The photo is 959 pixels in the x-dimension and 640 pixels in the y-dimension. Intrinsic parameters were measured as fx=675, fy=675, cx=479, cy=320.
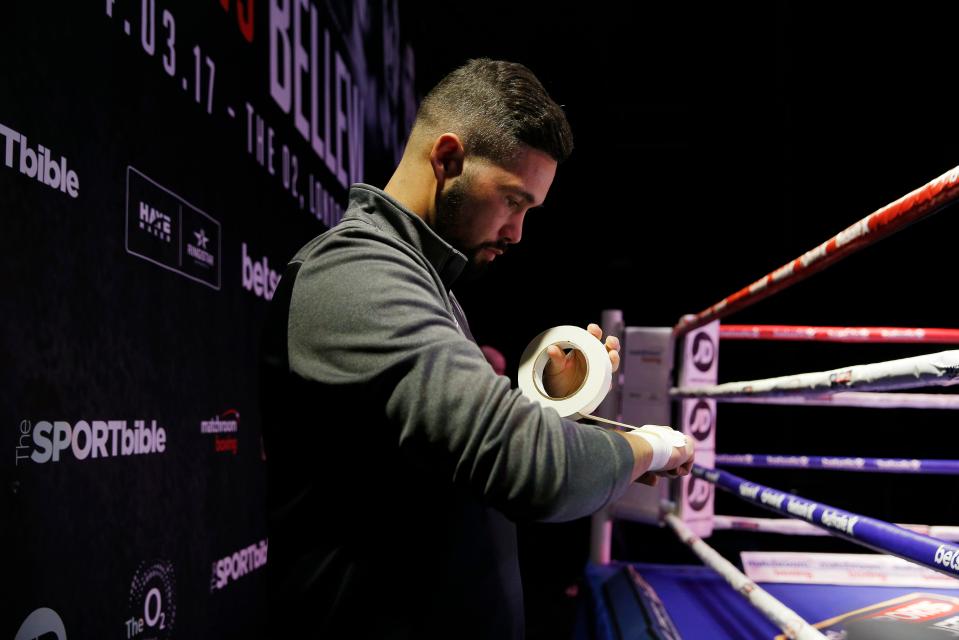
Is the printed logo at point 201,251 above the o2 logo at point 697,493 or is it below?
above

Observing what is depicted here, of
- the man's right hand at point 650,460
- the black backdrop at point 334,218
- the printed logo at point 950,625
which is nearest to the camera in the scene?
the man's right hand at point 650,460

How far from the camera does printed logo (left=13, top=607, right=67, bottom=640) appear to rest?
0.99 m

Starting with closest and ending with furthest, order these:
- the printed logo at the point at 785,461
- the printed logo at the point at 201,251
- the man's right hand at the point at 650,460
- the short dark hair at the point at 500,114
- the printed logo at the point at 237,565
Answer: the man's right hand at the point at 650,460 < the short dark hair at the point at 500,114 < the printed logo at the point at 201,251 < the printed logo at the point at 237,565 < the printed logo at the point at 785,461

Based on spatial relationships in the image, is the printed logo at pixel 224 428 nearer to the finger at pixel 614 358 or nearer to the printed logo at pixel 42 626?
the printed logo at pixel 42 626

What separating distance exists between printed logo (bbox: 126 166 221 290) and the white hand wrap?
1.02 metres

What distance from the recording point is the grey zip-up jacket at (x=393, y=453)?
635mm

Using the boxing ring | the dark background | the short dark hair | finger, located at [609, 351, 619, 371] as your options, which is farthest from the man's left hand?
the dark background

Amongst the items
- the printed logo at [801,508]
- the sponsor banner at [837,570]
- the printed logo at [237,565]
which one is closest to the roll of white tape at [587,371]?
the printed logo at [801,508]

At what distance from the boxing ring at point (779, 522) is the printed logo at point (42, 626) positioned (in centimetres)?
118

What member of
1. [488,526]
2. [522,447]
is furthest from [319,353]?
[488,526]

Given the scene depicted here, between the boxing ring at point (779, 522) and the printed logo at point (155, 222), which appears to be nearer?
the boxing ring at point (779, 522)

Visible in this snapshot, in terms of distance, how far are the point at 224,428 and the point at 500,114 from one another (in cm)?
123

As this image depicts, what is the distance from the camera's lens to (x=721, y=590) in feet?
6.44

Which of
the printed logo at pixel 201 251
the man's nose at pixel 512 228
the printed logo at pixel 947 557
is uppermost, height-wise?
the printed logo at pixel 201 251
